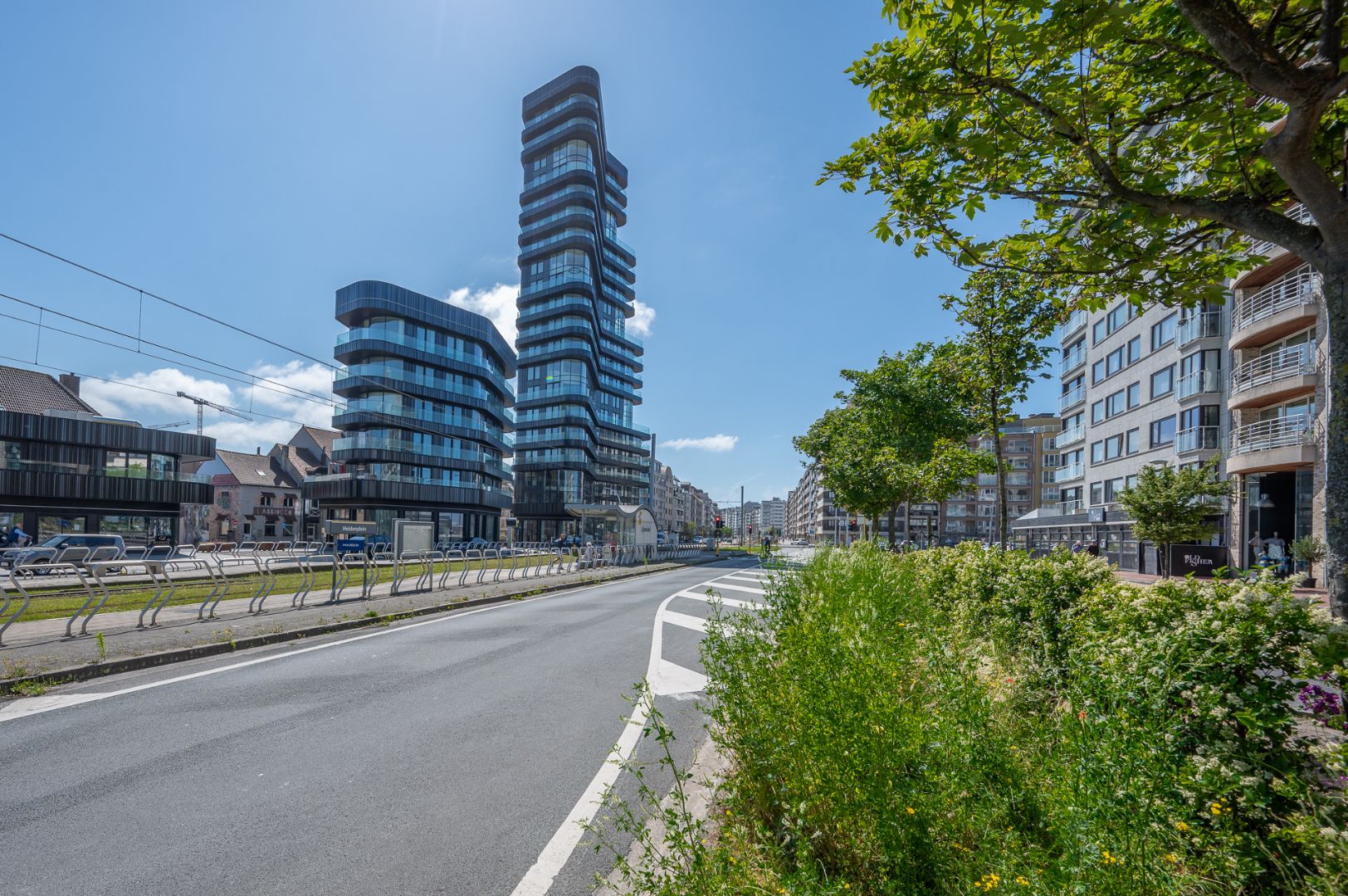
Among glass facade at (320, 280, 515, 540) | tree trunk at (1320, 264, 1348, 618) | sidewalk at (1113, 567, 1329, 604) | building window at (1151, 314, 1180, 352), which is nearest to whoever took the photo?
tree trunk at (1320, 264, 1348, 618)

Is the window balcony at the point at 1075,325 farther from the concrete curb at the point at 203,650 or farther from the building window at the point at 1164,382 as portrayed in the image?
the concrete curb at the point at 203,650

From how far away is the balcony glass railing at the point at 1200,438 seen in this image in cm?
2572

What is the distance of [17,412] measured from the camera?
35812mm

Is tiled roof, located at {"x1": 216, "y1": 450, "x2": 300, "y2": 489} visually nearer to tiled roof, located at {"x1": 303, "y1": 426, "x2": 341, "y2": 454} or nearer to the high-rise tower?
tiled roof, located at {"x1": 303, "y1": 426, "x2": 341, "y2": 454}

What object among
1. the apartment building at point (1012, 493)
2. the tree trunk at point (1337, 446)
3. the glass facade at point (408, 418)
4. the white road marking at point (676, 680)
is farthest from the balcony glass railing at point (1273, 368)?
the glass facade at point (408, 418)

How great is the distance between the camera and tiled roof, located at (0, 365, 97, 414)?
38.5 metres

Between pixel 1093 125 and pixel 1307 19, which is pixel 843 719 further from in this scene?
pixel 1307 19

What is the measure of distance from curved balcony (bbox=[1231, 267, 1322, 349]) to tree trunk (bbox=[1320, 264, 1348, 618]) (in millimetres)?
22089

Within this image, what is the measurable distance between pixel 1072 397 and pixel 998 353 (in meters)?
35.5

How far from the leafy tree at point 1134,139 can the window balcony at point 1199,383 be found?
2758 centimetres

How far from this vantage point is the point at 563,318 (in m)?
78.5

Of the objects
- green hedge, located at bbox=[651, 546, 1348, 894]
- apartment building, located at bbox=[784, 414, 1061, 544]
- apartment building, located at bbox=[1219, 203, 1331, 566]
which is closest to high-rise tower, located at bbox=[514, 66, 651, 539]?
apartment building, located at bbox=[784, 414, 1061, 544]

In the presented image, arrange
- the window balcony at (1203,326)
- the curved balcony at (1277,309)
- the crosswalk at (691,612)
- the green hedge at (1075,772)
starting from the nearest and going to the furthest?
the green hedge at (1075,772) → the crosswalk at (691,612) → the curved balcony at (1277,309) → the window balcony at (1203,326)

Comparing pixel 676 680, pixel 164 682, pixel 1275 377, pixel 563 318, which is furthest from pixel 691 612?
pixel 563 318
